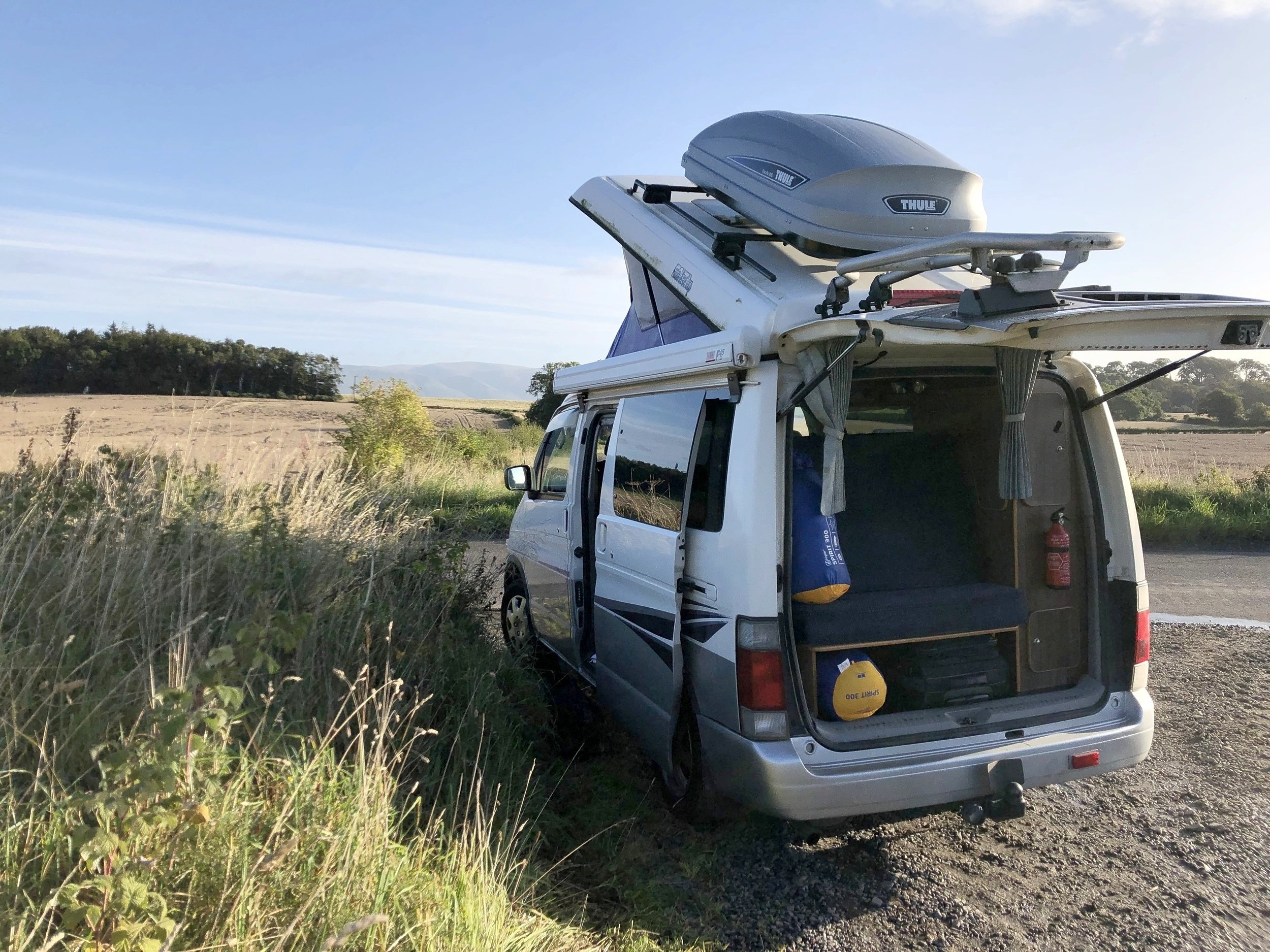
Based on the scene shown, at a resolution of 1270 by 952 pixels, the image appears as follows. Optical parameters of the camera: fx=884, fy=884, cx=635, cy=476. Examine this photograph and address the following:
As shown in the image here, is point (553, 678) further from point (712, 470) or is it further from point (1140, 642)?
point (1140, 642)

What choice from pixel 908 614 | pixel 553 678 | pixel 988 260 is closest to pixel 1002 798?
pixel 908 614

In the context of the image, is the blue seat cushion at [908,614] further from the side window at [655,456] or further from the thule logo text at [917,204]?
the thule logo text at [917,204]

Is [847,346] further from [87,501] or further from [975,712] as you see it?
[87,501]

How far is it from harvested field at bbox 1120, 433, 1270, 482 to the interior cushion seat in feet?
24.5

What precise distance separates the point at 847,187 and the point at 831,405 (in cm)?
133

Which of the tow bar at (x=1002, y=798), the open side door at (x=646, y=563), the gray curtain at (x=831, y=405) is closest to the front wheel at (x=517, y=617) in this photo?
the open side door at (x=646, y=563)

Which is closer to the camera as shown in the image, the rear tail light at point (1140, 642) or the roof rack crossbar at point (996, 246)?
the roof rack crossbar at point (996, 246)

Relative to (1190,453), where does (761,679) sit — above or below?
below

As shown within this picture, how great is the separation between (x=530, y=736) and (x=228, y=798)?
1962mm

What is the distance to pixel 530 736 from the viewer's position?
15.0 ft

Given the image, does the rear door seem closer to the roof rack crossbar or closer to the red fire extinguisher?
the roof rack crossbar

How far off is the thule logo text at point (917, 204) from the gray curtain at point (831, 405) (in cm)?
123

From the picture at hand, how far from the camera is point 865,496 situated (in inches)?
169

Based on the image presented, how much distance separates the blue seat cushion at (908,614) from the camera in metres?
3.58
